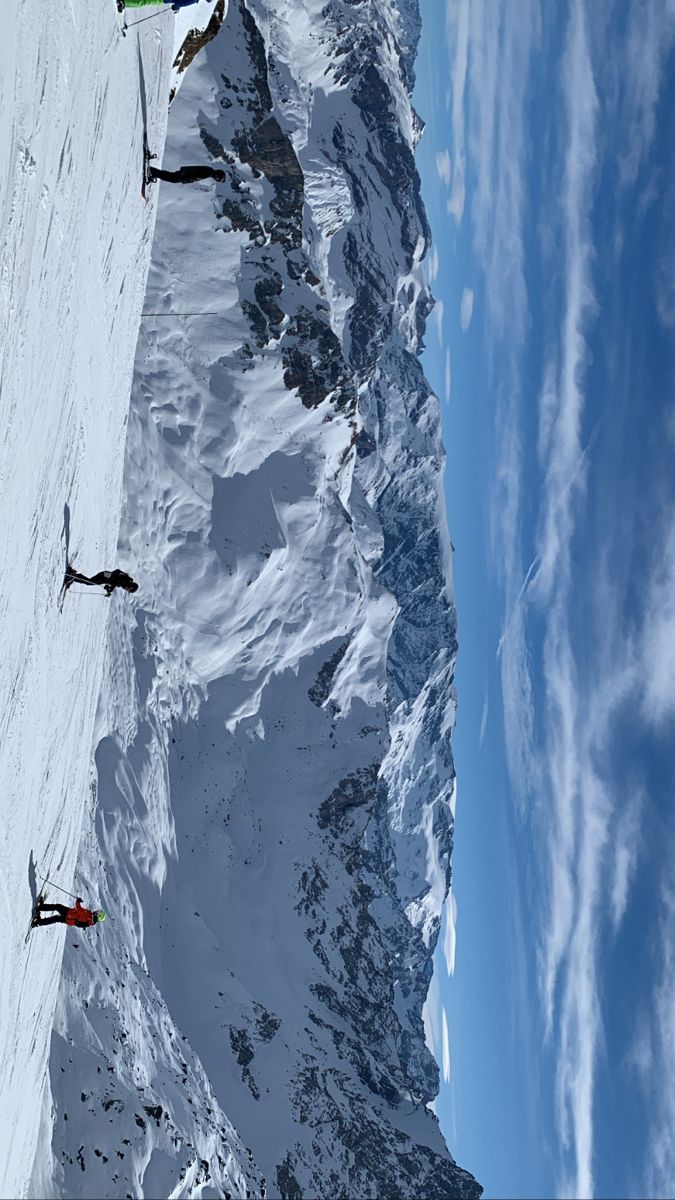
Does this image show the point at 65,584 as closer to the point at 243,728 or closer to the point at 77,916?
the point at 77,916

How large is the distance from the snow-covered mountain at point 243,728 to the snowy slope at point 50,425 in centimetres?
741

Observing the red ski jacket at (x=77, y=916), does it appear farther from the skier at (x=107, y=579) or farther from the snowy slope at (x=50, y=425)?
the skier at (x=107, y=579)

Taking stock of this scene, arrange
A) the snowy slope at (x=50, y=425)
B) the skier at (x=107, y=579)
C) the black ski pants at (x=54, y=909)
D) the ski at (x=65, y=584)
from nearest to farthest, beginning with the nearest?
the snowy slope at (x=50, y=425) → the ski at (x=65, y=584) → the black ski pants at (x=54, y=909) → the skier at (x=107, y=579)

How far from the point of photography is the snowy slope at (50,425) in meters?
9.87

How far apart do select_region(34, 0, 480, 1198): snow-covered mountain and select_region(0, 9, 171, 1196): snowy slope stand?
7414mm

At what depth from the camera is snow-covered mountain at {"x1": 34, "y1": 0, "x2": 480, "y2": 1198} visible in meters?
31.8

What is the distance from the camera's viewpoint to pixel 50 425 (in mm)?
12000

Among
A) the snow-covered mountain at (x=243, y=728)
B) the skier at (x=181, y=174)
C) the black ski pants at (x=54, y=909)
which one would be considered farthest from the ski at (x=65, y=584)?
the snow-covered mountain at (x=243, y=728)

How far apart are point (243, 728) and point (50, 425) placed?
111ft

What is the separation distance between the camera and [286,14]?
7069cm

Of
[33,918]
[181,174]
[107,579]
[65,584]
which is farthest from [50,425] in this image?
[181,174]

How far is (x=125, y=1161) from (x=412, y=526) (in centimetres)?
10677

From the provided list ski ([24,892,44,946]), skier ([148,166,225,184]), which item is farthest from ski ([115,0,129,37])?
ski ([24,892,44,946])

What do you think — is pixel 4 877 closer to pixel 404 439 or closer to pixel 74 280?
pixel 74 280
